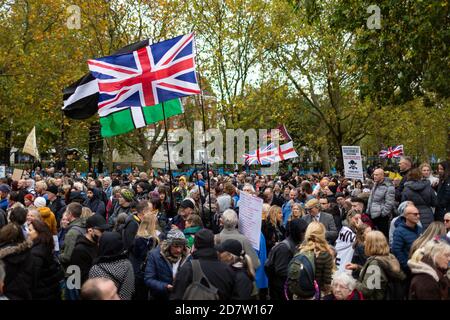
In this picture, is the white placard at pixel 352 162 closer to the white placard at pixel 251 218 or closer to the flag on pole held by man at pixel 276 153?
the flag on pole held by man at pixel 276 153

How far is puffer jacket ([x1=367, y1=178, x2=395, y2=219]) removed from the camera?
396 inches

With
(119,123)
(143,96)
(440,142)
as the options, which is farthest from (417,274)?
(440,142)

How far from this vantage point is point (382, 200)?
10.2 m

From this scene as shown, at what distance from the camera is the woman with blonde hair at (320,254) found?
605cm

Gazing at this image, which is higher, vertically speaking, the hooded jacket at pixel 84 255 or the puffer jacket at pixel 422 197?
the puffer jacket at pixel 422 197

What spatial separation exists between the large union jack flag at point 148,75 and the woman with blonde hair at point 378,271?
4791 millimetres

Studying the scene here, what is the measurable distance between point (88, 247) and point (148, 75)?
4125 millimetres

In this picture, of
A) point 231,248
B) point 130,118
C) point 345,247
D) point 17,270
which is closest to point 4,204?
point 130,118

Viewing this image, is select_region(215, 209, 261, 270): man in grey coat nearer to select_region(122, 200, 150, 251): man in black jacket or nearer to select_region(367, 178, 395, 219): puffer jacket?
select_region(122, 200, 150, 251): man in black jacket

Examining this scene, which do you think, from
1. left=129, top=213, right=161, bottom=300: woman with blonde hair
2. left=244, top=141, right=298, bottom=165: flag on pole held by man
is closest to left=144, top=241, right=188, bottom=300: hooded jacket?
left=129, top=213, right=161, bottom=300: woman with blonde hair

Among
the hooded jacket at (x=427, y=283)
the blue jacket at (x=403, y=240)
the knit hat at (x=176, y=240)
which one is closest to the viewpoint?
the hooded jacket at (x=427, y=283)

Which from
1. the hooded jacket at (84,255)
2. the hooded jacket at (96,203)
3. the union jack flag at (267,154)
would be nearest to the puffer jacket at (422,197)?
the hooded jacket at (84,255)

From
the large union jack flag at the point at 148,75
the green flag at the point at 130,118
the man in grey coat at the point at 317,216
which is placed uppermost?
the large union jack flag at the point at 148,75
